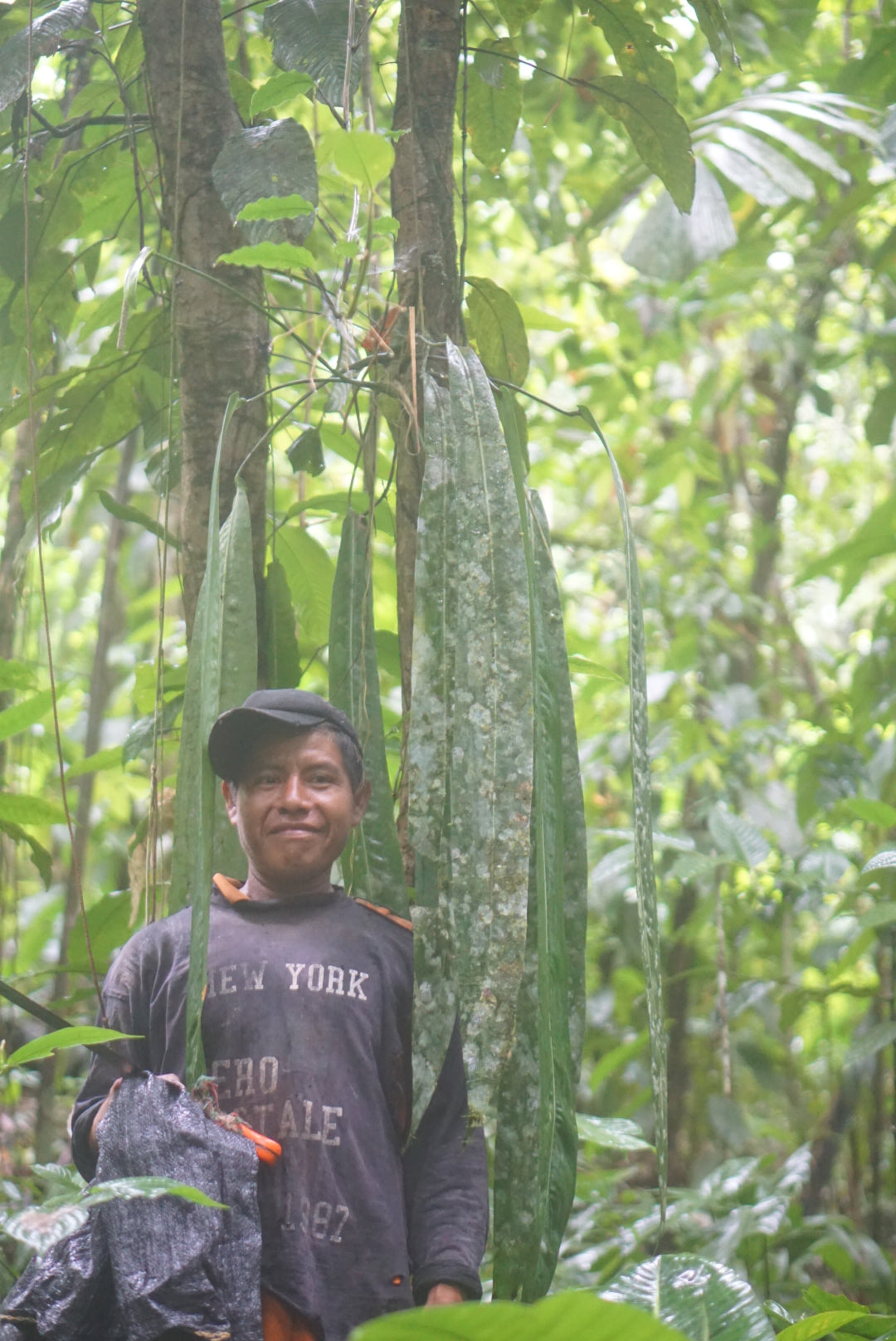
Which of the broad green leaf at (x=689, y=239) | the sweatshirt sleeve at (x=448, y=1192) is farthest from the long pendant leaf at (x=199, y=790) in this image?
the broad green leaf at (x=689, y=239)

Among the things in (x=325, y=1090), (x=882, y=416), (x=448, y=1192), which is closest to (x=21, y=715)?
(x=325, y=1090)

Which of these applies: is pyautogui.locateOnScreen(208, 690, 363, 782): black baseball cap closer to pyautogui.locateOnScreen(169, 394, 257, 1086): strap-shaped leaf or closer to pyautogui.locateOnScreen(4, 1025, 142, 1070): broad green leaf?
pyautogui.locateOnScreen(169, 394, 257, 1086): strap-shaped leaf

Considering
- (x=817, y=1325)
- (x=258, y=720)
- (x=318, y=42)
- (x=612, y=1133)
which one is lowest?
(x=817, y=1325)

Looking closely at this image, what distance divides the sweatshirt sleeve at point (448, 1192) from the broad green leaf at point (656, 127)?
1.20 metres

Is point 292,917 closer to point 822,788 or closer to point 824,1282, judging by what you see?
point 822,788

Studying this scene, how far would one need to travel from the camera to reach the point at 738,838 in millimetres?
2596

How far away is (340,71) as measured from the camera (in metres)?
1.50

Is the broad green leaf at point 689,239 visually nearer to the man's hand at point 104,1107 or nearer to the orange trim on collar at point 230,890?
the orange trim on collar at point 230,890

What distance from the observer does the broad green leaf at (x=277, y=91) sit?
145 cm

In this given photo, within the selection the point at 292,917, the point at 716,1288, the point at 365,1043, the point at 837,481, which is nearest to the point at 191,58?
the point at 292,917

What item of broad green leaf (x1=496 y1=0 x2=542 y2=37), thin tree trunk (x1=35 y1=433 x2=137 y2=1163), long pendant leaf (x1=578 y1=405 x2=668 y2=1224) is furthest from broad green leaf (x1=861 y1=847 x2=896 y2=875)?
thin tree trunk (x1=35 y1=433 x2=137 y2=1163)

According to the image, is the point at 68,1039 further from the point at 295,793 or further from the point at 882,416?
the point at 882,416

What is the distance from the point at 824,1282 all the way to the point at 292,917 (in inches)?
101

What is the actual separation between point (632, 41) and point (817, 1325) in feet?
5.42
